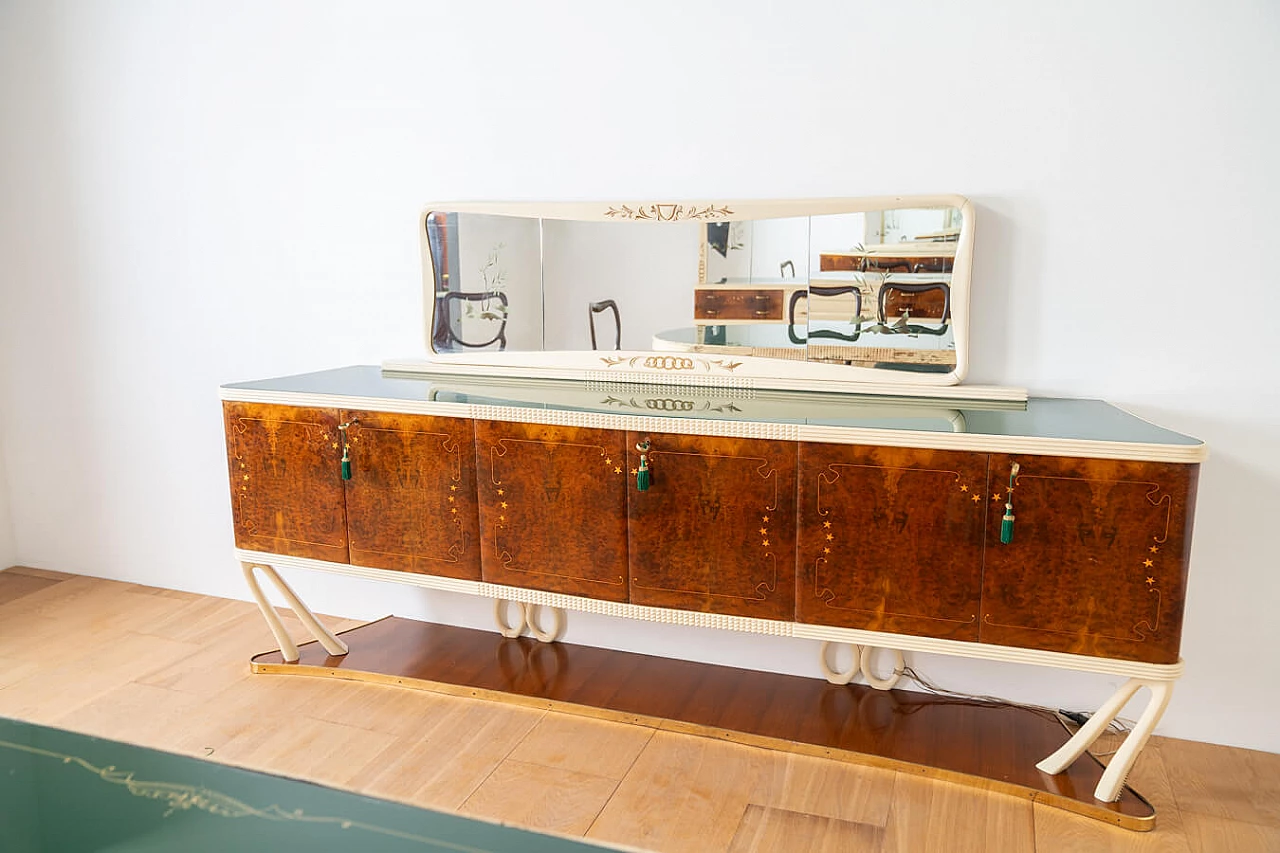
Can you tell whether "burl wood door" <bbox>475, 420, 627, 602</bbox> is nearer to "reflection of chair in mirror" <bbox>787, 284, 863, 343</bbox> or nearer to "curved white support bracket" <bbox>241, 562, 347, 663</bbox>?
"reflection of chair in mirror" <bbox>787, 284, 863, 343</bbox>

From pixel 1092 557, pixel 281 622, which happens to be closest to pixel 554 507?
pixel 281 622

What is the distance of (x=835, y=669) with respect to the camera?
2.66 m

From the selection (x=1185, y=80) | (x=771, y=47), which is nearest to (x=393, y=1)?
(x=771, y=47)

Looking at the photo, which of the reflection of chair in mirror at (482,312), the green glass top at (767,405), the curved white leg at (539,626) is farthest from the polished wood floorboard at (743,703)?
the reflection of chair in mirror at (482,312)

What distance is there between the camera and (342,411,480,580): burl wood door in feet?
8.09

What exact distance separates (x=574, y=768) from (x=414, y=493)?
0.78 metres

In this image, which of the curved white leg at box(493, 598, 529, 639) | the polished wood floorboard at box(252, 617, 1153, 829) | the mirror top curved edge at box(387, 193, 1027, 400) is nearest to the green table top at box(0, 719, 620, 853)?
the polished wood floorboard at box(252, 617, 1153, 829)

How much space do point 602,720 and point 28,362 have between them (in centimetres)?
248

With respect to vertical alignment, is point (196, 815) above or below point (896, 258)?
below

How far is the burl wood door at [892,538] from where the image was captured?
2.07 m

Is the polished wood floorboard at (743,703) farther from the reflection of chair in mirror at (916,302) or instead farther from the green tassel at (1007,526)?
the reflection of chair in mirror at (916,302)

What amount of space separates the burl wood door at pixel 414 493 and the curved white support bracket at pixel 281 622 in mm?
370

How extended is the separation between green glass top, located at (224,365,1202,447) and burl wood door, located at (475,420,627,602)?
0.27 ft

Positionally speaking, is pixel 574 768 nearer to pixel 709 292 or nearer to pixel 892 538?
pixel 892 538
